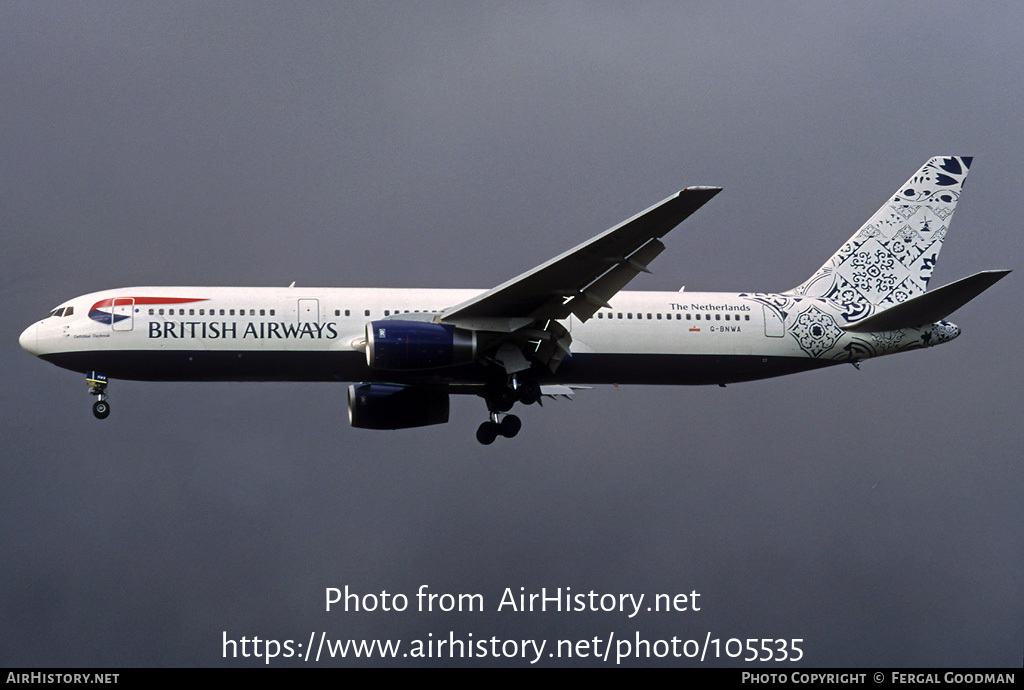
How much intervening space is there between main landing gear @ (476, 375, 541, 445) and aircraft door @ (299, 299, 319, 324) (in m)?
5.62

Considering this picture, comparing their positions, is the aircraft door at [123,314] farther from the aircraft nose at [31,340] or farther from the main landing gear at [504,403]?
the main landing gear at [504,403]

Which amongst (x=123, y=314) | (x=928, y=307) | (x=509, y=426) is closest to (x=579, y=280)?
(x=509, y=426)

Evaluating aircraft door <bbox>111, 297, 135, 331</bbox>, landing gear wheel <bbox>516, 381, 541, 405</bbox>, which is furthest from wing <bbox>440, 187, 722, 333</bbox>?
aircraft door <bbox>111, 297, 135, 331</bbox>

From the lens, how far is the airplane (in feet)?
134

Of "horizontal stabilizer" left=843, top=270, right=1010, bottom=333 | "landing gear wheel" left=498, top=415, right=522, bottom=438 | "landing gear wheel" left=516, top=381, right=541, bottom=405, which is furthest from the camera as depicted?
"landing gear wheel" left=498, top=415, right=522, bottom=438

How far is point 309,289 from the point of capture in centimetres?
4406

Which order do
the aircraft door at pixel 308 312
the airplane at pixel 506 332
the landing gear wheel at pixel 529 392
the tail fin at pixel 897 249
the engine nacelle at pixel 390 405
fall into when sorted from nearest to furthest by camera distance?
the airplane at pixel 506 332 < the aircraft door at pixel 308 312 < the landing gear wheel at pixel 529 392 < the engine nacelle at pixel 390 405 < the tail fin at pixel 897 249

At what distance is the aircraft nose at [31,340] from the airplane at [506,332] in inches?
2.8

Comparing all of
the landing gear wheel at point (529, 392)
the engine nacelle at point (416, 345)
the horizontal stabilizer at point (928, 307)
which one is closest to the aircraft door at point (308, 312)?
the engine nacelle at point (416, 345)

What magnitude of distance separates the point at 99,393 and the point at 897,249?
25410mm

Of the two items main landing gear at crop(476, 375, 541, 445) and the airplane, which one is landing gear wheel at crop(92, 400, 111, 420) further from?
main landing gear at crop(476, 375, 541, 445)

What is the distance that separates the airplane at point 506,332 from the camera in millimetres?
40938
